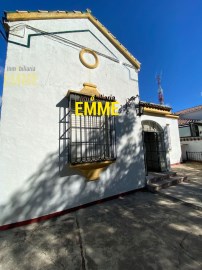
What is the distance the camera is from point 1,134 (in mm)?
3379

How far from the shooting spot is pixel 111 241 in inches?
108

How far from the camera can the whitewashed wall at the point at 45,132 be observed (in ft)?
11.2

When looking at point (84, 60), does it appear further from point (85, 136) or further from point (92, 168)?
point (92, 168)

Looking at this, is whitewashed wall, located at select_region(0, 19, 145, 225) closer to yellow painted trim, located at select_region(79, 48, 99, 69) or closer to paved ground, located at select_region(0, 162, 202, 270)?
yellow painted trim, located at select_region(79, 48, 99, 69)

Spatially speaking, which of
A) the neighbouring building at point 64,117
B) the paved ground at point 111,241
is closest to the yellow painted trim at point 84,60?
the neighbouring building at point 64,117

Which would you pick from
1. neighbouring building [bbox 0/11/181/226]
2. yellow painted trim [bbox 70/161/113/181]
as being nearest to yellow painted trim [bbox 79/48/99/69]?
neighbouring building [bbox 0/11/181/226]

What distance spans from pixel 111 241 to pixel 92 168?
6.52 feet

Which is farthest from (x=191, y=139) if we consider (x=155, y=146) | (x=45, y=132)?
(x=45, y=132)

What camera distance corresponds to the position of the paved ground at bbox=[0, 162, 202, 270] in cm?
225

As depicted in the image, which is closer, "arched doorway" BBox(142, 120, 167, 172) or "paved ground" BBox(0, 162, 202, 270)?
"paved ground" BBox(0, 162, 202, 270)

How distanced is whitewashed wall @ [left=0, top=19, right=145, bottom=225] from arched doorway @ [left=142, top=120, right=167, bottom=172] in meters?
2.85

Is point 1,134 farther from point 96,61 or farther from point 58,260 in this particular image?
point 96,61

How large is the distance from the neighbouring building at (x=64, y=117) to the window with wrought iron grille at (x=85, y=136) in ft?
0.10

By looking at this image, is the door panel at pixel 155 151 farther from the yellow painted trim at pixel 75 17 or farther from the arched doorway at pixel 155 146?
the yellow painted trim at pixel 75 17
